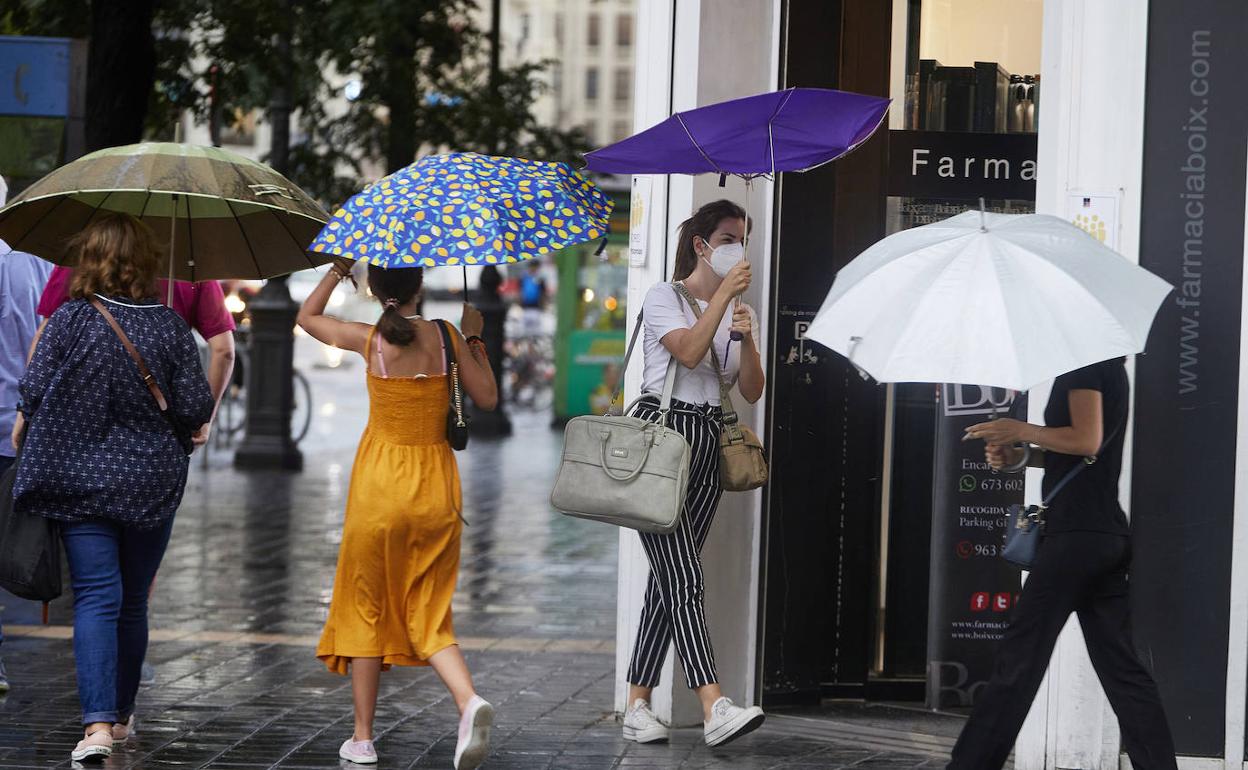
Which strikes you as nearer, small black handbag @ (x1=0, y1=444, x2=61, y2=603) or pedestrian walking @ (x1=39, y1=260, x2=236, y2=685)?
small black handbag @ (x1=0, y1=444, x2=61, y2=603)

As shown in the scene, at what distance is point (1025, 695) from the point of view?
16.0 feet

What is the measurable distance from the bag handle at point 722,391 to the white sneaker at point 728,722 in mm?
904

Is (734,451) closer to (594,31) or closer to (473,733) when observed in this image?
(473,733)

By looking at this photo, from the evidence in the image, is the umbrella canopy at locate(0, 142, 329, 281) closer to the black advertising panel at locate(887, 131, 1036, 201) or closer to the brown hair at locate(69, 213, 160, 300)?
the brown hair at locate(69, 213, 160, 300)

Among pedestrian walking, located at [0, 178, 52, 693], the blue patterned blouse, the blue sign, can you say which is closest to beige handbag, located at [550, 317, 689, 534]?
the blue patterned blouse

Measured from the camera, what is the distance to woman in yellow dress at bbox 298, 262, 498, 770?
214 inches

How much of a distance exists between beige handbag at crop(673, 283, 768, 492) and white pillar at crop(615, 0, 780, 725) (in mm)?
603

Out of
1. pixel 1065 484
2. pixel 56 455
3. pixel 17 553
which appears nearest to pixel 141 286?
pixel 56 455

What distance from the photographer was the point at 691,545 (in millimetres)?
5879

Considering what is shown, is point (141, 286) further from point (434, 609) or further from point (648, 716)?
point (648, 716)

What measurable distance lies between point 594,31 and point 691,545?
101 m

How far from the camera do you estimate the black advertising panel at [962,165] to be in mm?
6816

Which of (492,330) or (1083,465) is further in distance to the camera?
(492,330)

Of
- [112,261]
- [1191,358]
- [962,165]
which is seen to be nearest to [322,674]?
[112,261]
